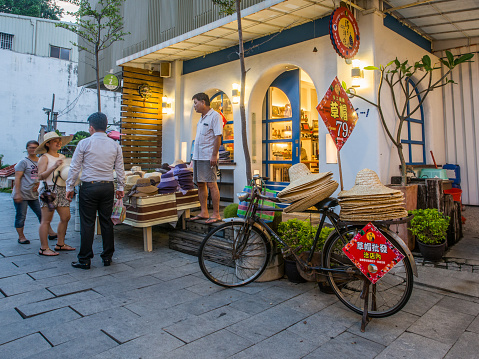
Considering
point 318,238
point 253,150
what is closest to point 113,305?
point 318,238

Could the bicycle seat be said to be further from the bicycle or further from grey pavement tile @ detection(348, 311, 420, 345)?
grey pavement tile @ detection(348, 311, 420, 345)

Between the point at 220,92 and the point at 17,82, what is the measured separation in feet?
49.0

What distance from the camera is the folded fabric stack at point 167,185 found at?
6180mm

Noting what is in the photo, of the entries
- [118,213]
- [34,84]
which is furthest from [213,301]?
[34,84]

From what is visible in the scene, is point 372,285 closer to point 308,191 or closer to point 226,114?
point 308,191

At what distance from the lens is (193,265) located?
5.11m

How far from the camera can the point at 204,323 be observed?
3.24 meters

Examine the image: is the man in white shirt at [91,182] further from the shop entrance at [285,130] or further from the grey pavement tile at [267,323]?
the shop entrance at [285,130]

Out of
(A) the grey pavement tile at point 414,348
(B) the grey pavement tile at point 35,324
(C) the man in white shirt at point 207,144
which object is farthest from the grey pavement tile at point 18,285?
(A) the grey pavement tile at point 414,348

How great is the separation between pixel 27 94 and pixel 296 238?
67.7ft

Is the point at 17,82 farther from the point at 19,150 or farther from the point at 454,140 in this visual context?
the point at 454,140

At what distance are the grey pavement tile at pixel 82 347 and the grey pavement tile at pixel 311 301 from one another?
1766 mm

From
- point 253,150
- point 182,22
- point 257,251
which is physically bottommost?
point 257,251

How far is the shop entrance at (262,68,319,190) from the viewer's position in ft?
27.9
